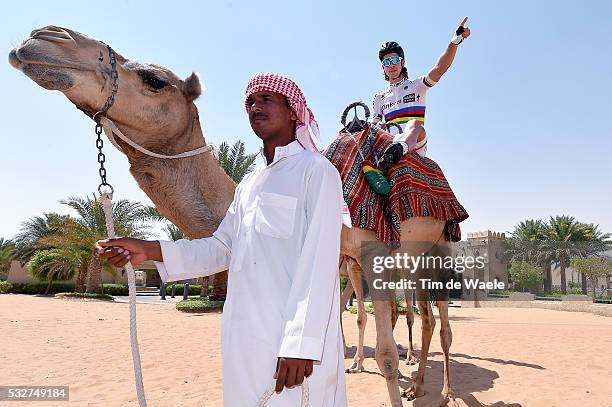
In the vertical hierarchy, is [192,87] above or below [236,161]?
below

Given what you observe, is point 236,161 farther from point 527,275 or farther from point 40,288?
point 527,275

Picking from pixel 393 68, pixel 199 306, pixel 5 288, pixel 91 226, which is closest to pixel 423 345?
pixel 393 68

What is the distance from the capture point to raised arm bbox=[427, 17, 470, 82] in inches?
149

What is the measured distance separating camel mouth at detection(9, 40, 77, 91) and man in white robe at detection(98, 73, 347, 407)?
2.67 feet

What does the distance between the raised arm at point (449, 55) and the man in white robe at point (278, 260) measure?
239 cm

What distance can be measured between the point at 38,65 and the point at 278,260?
1384 mm

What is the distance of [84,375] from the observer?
6.53 meters

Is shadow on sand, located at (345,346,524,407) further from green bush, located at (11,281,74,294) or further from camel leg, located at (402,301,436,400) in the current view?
green bush, located at (11,281,74,294)

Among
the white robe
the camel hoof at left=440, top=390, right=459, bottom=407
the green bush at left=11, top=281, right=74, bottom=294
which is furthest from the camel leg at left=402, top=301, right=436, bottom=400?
the green bush at left=11, top=281, right=74, bottom=294

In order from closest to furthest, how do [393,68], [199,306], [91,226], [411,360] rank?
1. [393,68]
2. [411,360]
3. [199,306]
4. [91,226]

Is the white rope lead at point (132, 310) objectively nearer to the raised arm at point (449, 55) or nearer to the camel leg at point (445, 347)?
the raised arm at point (449, 55)

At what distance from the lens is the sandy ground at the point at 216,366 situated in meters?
5.16

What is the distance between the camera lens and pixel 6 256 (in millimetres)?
37344

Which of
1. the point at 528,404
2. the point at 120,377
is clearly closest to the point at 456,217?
the point at 528,404
